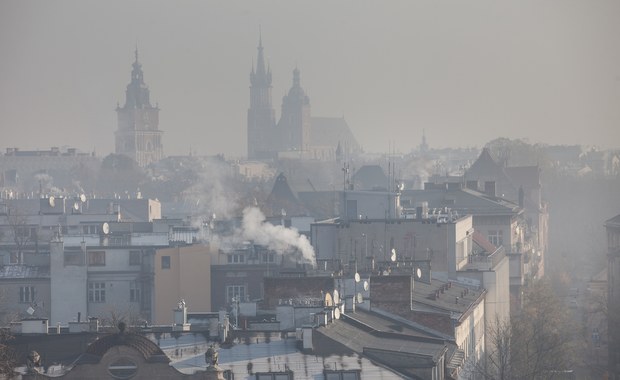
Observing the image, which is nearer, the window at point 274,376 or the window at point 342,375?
the window at point 274,376

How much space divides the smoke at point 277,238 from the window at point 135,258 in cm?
442

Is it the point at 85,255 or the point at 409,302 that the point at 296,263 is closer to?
the point at 85,255

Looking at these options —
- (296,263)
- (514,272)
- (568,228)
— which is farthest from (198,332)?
(568,228)

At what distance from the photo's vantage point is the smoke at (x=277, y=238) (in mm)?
74375

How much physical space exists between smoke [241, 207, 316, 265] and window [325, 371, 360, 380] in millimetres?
23364

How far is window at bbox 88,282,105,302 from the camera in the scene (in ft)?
244

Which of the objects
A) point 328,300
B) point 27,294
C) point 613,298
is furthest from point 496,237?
point 328,300

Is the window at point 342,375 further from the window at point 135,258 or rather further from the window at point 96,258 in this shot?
the window at point 135,258

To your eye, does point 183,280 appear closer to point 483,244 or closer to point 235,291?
point 235,291

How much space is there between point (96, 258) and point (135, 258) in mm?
1273

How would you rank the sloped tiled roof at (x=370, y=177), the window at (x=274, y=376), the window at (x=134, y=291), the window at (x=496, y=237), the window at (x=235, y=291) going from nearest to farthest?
the window at (x=274, y=376) < the window at (x=134, y=291) < the window at (x=235, y=291) < the window at (x=496, y=237) < the sloped tiled roof at (x=370, y=177)

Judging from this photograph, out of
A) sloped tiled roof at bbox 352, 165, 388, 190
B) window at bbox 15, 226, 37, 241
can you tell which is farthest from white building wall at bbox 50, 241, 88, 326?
sloped tiled roof at bbox 352, 165, 388, 190

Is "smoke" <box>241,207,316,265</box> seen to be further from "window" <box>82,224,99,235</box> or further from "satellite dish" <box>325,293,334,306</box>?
"satellite dish" <box>325,293,334,306</box>

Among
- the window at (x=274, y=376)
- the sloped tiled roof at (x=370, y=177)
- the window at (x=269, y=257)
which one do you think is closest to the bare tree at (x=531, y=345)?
the window at (x=269, y=257)
